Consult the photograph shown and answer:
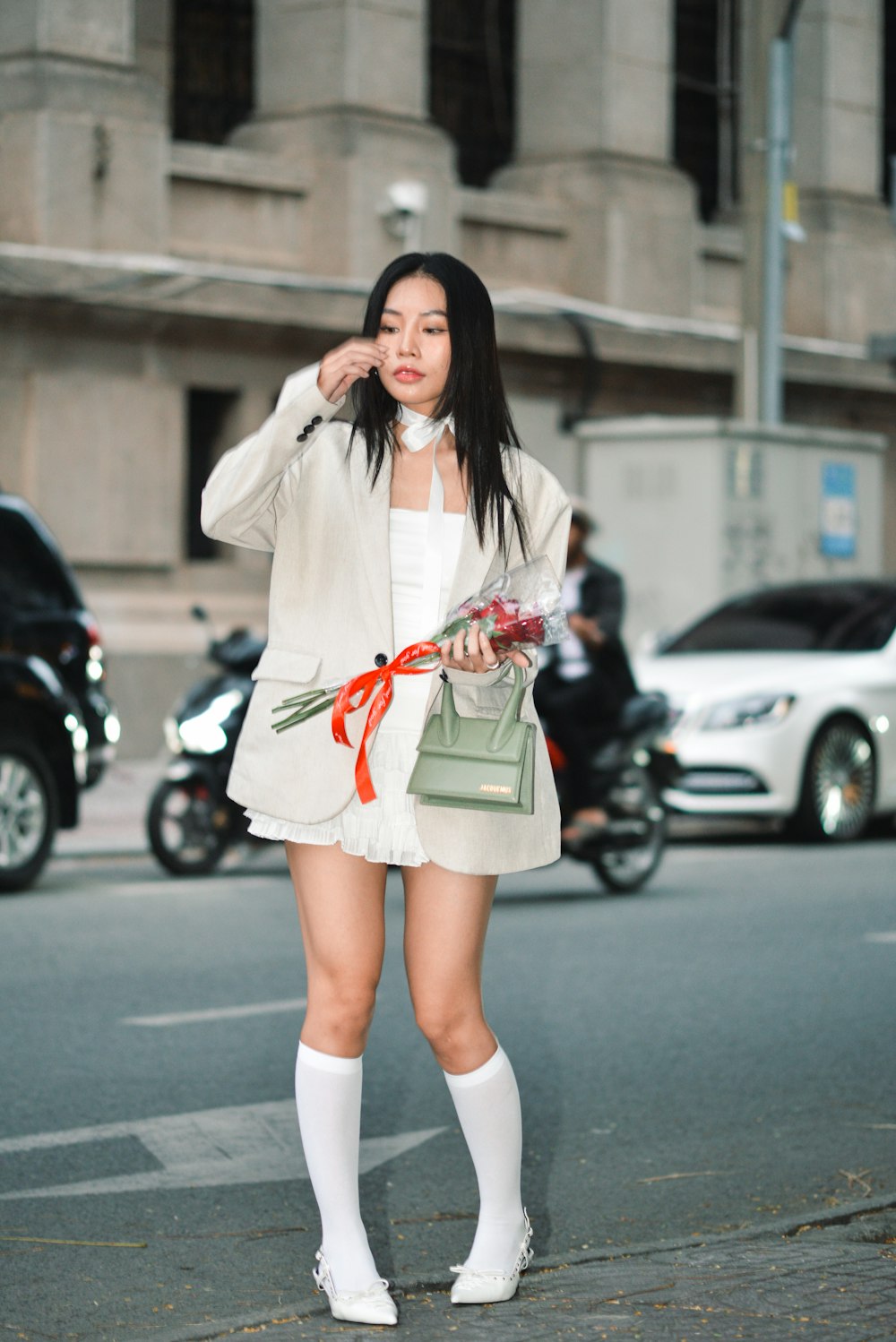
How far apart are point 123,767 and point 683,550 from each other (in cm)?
479

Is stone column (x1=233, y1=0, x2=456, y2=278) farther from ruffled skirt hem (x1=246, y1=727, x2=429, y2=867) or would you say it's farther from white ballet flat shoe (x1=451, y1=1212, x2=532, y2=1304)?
white ballet flat shoe (x1=451, y1=1212, x2=532, y2=1304)

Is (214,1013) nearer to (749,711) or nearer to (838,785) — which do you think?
(749,711)

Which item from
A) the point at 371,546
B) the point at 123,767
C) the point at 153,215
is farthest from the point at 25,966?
the point at 153,215

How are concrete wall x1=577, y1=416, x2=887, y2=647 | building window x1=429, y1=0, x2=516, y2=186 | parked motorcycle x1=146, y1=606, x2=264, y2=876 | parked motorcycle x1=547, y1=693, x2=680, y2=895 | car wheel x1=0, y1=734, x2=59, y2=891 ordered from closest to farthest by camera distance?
car wheel x1=0, y1=734, x2=59, y2=891
parked motorcycle x1=547, y1=693, x2=680, y2=895
parked motorcycle x1=146, y1=606, x2=264, y2=876
concrete wall x1=577, y1=416, x2=887, y2=647
building window x1=429, y1=0, x2=516, y2=186

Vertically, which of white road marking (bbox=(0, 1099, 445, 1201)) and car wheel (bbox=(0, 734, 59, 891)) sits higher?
car wheel (bbox=(0, 734, 59, 891))

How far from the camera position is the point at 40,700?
11.1 meters

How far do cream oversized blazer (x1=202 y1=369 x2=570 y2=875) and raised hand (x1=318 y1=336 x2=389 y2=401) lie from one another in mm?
43

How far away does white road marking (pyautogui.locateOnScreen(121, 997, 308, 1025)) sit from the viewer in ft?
25.2

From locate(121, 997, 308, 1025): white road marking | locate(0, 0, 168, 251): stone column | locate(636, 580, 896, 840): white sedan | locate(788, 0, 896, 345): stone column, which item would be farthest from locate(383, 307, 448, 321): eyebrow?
locate(788, 0, 896, 345): stone column

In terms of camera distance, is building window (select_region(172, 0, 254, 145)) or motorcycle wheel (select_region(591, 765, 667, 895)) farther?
building window (select_region(172, 0, 254, 145))

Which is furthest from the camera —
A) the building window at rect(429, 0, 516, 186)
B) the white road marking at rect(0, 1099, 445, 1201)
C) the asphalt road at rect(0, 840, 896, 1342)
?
the building window at rect(429, 0, 516, 186)

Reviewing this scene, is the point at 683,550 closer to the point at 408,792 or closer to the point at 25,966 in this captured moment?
the point at 25,966

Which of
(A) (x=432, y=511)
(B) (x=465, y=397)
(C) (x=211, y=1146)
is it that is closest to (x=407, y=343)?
(B) (x=465, y=397)

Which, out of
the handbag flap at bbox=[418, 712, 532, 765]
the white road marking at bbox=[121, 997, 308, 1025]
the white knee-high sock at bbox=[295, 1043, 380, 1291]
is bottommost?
the white road marking at bbox=[121, 997, 308, 1025]
